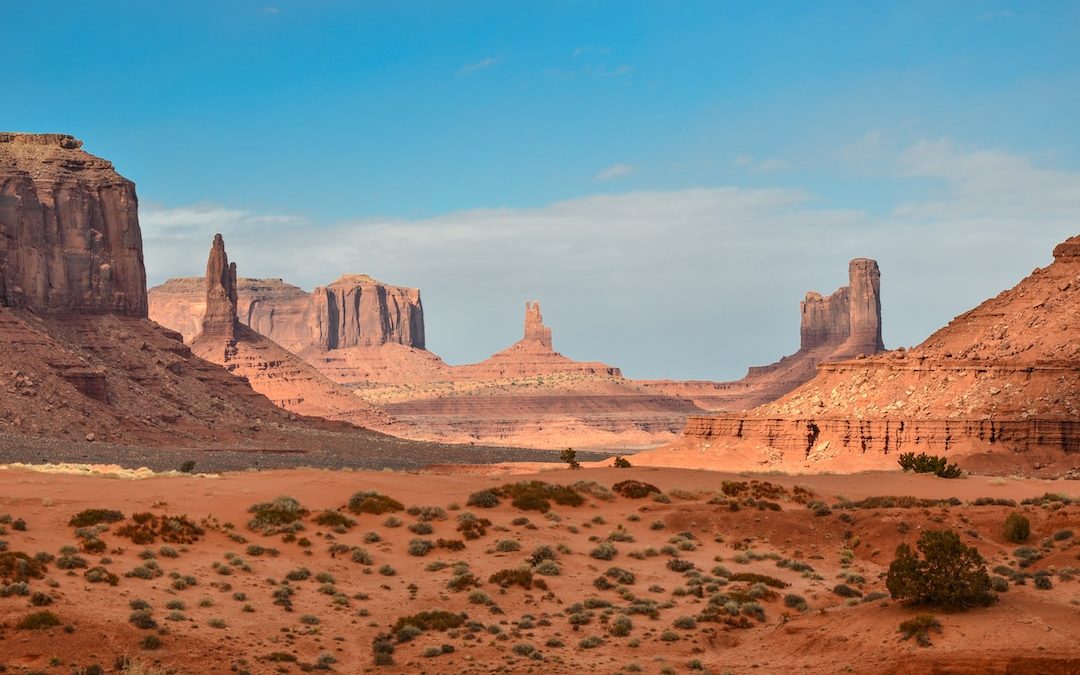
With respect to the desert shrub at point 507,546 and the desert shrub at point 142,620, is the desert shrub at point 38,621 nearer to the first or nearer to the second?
the desert shrub at point 142,620

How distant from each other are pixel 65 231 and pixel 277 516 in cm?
8914

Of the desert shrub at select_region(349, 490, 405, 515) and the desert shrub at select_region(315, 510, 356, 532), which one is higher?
the desert shrub at select_region(349, 490, 405, 515)

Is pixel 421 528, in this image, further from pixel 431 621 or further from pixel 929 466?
pixel 929 466

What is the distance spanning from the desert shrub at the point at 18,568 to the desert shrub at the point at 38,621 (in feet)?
7.12

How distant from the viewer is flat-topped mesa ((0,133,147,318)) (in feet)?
371

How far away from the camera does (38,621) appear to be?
2573 cm

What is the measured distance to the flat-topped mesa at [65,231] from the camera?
371ft

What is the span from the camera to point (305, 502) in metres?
38.8

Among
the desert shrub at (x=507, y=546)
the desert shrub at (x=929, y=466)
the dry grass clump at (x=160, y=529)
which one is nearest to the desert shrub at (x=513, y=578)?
the desert shrub at (x=507, y=546)

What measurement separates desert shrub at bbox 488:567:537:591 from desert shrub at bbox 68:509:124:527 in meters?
8.55

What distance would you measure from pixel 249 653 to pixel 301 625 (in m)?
2.13

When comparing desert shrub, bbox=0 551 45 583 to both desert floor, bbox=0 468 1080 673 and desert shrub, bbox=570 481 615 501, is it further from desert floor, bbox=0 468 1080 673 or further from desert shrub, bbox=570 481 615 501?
desert shrub, bbox=570 481 615 501

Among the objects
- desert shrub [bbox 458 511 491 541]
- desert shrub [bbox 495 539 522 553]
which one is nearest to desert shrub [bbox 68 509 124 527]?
desert shrub [bbox 458 511 491 541]

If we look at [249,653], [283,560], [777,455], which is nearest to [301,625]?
[249,653]
